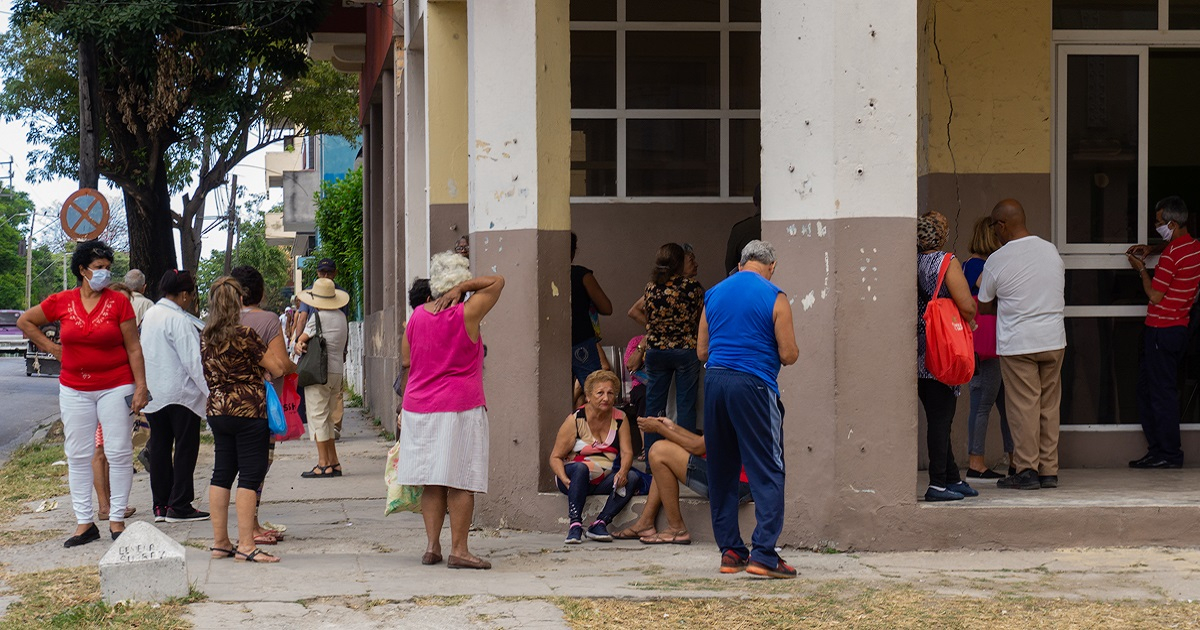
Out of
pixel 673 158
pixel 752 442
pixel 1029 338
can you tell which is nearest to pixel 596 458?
pixel 752 442

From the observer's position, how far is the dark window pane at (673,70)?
493 inches

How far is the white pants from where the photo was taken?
8930 millimetres

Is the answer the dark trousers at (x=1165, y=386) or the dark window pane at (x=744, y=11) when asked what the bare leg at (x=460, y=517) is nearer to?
the dark trousers at (x=1165, y=386)

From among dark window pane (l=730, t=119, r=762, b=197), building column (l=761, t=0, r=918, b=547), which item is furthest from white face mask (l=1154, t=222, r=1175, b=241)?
dark window pane (l=730, t=119, r=762, b=197)

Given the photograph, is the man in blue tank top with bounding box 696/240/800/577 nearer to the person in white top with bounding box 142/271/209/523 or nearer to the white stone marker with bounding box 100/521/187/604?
the white stone marker with bounding box 100/521/187/604

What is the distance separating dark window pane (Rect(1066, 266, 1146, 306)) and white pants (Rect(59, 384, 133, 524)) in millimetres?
6375

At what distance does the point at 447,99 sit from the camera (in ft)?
42.8

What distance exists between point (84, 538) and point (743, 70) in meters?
6.63

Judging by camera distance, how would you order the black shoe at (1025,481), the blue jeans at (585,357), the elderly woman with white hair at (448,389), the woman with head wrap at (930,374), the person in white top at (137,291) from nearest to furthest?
1. the elderly woman with white hair at (448,389)
2. the woman with head wrap at (930,374)
3. the black shoe at (1025,481)
4. the blue jeans at (585,357)
5. the person in white top at (137,291)

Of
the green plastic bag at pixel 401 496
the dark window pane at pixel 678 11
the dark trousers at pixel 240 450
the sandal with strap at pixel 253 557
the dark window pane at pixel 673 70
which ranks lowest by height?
the sandal with strap at pixel 253 557

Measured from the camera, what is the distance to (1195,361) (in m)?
10.4

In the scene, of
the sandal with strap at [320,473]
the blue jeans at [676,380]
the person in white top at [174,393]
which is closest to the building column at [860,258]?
the blue jeans at [676,380]

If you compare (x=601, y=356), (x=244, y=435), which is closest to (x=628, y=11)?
(x=601, y=356)

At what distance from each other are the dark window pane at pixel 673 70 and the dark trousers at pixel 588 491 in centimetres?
455
